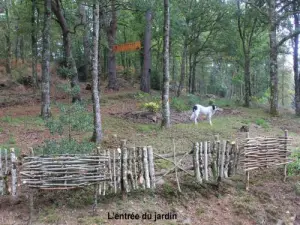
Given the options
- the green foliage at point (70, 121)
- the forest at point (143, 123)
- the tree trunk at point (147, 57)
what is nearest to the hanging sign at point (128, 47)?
the forest at point (143, 123)

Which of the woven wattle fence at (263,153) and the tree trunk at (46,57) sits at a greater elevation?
the tree trunk at (46,57)

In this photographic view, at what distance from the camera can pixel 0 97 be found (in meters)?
15.2

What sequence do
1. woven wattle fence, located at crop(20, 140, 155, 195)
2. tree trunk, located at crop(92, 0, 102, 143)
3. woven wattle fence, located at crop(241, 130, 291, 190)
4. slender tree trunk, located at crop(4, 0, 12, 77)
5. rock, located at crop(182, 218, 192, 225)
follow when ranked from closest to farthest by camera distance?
woven wattle fence, located at crop(20, 140, 155, 195) → rock, located at crop(182, 218, 192, 225) → woven wattle fence, located at crop(241, 130, 291, 190) → tree trunk, located at crop(92, 0, 102, 143) → slender tree trunk, located at crop(4, 0, 12, 77)

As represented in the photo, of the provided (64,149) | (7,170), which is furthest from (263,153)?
(7,170)

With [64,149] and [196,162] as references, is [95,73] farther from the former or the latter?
[196,162]

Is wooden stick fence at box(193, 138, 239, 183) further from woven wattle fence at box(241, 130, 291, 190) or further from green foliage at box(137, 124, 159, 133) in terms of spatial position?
green foliage at box(137, 124, 159, 133)

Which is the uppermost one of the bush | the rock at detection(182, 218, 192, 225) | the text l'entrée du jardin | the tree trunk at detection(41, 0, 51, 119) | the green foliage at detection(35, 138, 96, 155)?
the tree trunk at detection(41, 0, 51, 119)

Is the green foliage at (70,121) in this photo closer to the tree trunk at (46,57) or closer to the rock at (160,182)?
the rock at (160,182)

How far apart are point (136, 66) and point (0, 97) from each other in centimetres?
1170

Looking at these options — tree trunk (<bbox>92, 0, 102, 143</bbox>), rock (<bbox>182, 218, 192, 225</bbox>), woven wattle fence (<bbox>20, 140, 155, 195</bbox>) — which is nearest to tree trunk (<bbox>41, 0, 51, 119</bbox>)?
tree trunk (<bbox>92, 0, 102, 143</bbox>)

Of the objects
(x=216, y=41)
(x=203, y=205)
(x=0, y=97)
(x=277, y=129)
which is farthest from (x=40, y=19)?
(x=203, y=205)

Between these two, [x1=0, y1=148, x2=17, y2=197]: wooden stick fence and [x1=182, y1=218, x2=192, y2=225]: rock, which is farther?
[x1=182, y1=218, x2=192, y2=225]: rock

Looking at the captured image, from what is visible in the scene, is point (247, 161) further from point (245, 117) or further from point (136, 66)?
point (136, 66)

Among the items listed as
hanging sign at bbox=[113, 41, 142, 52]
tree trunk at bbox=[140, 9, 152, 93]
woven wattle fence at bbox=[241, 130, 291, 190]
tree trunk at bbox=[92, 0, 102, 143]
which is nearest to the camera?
woven wattle fence at bbox=[241, 130, 291, 190]
